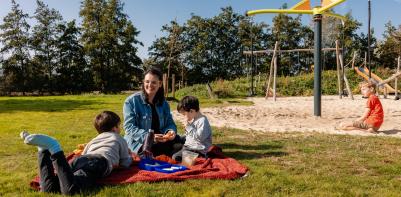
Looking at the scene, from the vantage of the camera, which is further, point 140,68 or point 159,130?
point 140,68

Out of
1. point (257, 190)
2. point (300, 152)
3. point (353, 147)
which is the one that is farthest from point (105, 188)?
point (353, 147)

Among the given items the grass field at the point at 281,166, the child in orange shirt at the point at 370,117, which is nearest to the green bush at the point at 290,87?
the child in orange shirt at the point at 370,117

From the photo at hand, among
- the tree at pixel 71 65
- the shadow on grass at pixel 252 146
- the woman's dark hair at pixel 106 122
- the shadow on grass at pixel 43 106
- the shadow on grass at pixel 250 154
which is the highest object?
the tree at pixel 71 65

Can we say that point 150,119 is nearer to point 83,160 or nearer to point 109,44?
point 83,160

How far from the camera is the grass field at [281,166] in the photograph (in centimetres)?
385

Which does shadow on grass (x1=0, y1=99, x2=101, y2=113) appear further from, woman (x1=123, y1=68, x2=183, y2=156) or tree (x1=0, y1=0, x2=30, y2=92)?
tree (x1=0, y1=0, x2=30, y2=92)

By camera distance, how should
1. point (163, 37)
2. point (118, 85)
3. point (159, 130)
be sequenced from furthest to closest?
1. point (163, 37)
2. point (118, 85)
3. point (159, 130)

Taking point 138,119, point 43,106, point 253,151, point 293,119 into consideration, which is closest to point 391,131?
point 293,119

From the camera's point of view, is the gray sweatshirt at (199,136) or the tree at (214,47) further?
the tree at (214,47)

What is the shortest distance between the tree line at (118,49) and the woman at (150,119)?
30334 mm

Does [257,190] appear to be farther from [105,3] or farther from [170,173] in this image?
[105,3]

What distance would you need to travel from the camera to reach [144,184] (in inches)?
158

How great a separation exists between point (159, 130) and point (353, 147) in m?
2.89

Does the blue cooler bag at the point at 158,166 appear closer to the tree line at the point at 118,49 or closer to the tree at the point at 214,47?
the tree line at the point at 118,49
